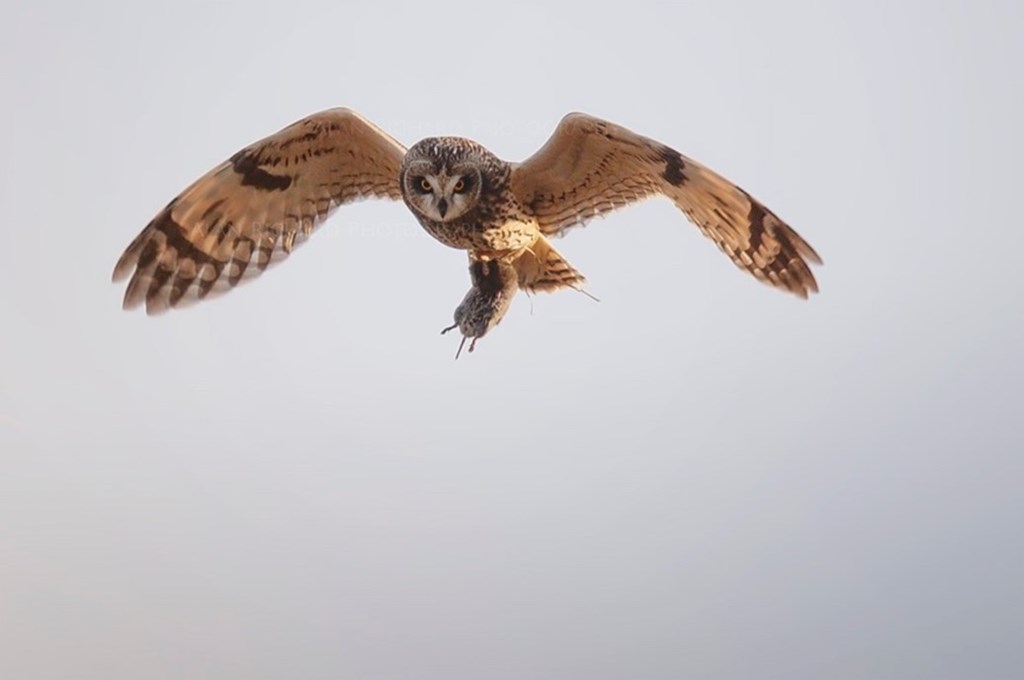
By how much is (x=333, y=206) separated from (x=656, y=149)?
1691 mm

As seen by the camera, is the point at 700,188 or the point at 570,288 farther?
the point at 570,288

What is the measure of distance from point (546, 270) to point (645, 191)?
652mm

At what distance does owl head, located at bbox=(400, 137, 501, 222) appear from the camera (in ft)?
20.3

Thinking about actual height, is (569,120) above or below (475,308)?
above

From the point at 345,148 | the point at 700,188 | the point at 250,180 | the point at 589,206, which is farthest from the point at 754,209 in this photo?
the point at 250,180

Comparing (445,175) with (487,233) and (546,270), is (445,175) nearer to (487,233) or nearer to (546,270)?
(487,233)

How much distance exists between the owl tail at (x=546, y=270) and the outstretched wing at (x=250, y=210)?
0.68m

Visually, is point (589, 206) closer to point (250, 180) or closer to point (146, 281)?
point (250, 180)

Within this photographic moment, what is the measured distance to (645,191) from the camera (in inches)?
259

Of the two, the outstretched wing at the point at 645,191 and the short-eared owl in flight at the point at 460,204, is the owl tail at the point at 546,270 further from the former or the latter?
the outstretched wing at the point at 645,191

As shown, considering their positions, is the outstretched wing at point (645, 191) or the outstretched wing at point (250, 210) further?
the outstretched wing at point (250, 210)

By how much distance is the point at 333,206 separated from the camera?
7.09m

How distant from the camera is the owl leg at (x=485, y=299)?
6680mm

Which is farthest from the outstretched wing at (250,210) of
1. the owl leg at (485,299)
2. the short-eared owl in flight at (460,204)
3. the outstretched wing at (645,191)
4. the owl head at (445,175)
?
the outstretched wing at (645,191)
